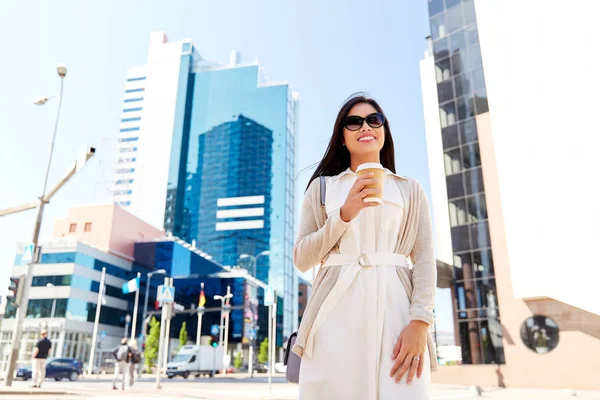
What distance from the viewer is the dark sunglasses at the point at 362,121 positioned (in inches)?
86.7

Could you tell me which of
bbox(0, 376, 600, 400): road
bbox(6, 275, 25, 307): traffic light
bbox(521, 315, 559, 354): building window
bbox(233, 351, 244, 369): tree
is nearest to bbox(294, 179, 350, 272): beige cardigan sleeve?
bbox(0, 376, 600, 400): road

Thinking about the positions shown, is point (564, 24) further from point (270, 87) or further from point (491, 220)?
point (270, 87)

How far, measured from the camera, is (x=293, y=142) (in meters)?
114

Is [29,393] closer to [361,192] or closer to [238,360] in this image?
[361,192]

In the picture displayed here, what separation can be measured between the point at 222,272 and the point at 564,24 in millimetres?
66462

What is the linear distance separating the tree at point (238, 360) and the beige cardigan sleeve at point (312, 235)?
74.1 metres

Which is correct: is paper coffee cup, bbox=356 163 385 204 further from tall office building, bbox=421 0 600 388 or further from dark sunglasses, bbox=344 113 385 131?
tall office building, bbox=421 0 600 388

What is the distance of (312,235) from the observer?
1.95 metres

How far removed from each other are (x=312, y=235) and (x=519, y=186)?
2407cm

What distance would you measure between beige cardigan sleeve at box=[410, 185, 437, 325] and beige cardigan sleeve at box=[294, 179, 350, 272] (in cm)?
35

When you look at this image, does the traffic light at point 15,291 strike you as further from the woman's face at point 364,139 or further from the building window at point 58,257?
the building window at point 58,257

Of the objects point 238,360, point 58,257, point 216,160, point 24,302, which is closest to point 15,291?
point 24,302

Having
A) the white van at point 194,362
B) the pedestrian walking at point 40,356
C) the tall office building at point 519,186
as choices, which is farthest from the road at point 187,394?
the white van at point 194,362

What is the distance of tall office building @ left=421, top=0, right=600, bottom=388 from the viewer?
19312 mm
